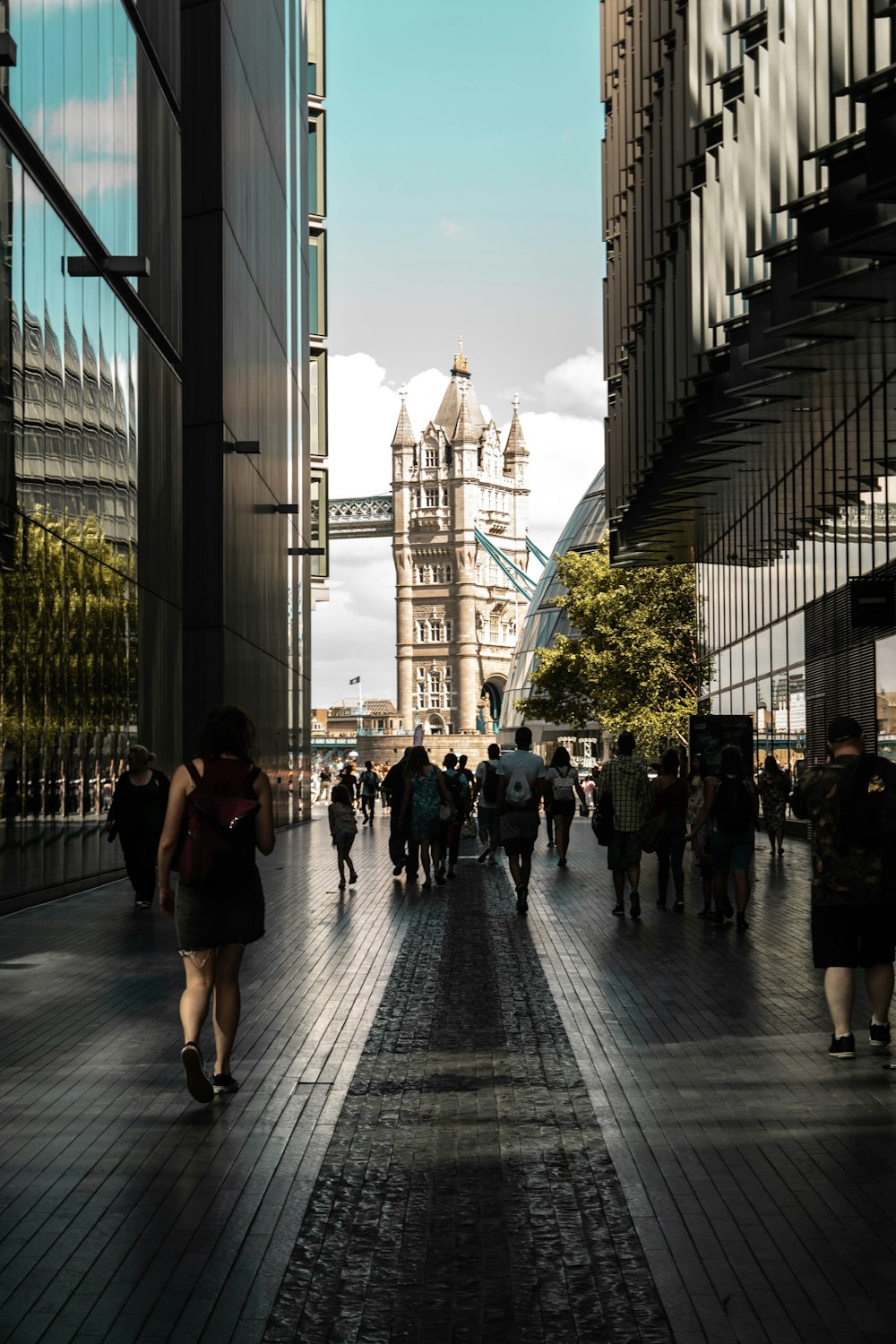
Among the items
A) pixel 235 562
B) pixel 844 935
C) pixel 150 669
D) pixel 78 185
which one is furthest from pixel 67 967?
pixel 235 562

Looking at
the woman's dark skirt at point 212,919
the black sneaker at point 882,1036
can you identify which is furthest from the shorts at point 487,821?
the woman's dark skirt at point 212,919

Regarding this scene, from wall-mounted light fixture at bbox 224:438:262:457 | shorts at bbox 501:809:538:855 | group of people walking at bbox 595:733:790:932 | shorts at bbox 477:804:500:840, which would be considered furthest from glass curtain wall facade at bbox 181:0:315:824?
group of people walking at bbox 595:733:790:932

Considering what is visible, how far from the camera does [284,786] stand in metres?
43.7

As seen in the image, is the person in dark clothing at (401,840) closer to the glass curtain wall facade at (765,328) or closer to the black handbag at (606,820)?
the black handbag at (606,820)

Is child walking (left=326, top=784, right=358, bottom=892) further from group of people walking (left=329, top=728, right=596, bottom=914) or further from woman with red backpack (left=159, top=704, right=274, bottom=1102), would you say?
woman with red backpack (left=159, top=704, right=274, bottom=1102)

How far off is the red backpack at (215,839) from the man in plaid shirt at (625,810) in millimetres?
9070

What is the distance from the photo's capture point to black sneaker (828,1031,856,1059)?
8461mm

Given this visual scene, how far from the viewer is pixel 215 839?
297 inches

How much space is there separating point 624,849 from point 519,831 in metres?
1.24

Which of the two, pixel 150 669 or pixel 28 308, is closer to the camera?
pixel 28 308

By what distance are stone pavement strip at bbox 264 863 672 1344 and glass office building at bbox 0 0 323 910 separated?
9.01 m

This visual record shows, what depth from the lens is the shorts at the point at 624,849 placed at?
1669cm

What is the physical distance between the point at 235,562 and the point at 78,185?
12.3 meters

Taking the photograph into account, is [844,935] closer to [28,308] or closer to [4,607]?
[4,607]
